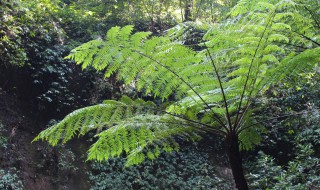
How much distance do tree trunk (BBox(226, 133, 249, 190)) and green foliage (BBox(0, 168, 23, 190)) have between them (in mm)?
3703

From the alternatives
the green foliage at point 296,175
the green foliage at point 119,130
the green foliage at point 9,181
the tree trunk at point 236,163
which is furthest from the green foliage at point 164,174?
the tree trunk at point 236,163

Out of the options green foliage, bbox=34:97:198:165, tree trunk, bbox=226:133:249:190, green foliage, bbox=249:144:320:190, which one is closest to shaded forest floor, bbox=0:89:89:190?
green foliage, bbox=34:97:198:165

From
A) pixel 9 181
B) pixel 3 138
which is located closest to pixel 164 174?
pixel 9 181

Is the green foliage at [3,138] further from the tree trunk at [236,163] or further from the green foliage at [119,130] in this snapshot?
the tree trunk at [236,163]

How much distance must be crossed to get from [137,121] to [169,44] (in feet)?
2.14

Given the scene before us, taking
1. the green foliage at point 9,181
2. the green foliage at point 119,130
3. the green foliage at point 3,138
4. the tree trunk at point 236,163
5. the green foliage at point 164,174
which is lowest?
the green foliage at point 164,174

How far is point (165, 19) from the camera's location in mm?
10289

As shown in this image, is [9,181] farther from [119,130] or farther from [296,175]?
[296,175]

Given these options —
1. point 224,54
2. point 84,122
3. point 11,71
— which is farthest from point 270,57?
point 11,71

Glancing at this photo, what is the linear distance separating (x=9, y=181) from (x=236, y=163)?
3.81m

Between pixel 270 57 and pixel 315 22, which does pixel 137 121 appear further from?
pixel 315 22

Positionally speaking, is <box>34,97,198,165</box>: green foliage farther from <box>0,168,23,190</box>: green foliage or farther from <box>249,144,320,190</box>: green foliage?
<box>0,168,23,190</box>: green foliage

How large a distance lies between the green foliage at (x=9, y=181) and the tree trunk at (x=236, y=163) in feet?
12.1

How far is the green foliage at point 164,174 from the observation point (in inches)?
233
